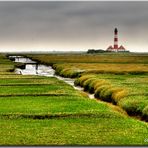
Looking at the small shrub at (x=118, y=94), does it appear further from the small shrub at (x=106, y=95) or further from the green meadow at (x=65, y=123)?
the green meadow at (x=65, y=123)

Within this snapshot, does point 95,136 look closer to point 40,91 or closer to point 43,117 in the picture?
point 43,117

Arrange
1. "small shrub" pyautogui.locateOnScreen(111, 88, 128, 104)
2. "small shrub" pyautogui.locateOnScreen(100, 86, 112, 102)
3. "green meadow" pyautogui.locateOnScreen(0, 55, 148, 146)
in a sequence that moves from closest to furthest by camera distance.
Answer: "green meadow" pyautogui.locateOnScreen(0, 55, 148, 146) → "small shrub" pyautogui.locateOnScreen(111, 88, 128, 104) → "small shrub" pyautogui.locateOnScreen(100, 86, 112, 102)

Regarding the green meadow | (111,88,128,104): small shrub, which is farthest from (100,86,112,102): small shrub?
the green meadow

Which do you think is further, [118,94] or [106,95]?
[106,95]

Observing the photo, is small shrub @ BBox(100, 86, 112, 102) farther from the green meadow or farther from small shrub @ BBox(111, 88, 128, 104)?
the green meadow

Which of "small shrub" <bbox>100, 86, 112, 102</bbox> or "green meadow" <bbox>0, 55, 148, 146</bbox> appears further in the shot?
"small shrub" <bbox>100, 86, 112, 102</bbox>

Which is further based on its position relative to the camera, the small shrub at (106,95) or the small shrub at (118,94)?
the small shrub at (106,95)

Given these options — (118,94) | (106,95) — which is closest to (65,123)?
(118,94)

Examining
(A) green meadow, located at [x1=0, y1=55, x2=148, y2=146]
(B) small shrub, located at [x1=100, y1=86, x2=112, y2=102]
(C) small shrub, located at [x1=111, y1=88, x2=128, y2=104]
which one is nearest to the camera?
(A) green meadow, located at [x1=0, y1=55, x2=148, y2=146]

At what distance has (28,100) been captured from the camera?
34.0 meters

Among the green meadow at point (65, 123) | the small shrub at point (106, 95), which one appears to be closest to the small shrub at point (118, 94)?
the small shrub at point (106, 95)

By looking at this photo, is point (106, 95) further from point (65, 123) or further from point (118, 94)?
point (65, 123)

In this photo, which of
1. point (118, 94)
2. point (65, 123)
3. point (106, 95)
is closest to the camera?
point (65, 123)

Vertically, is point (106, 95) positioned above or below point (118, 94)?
below
